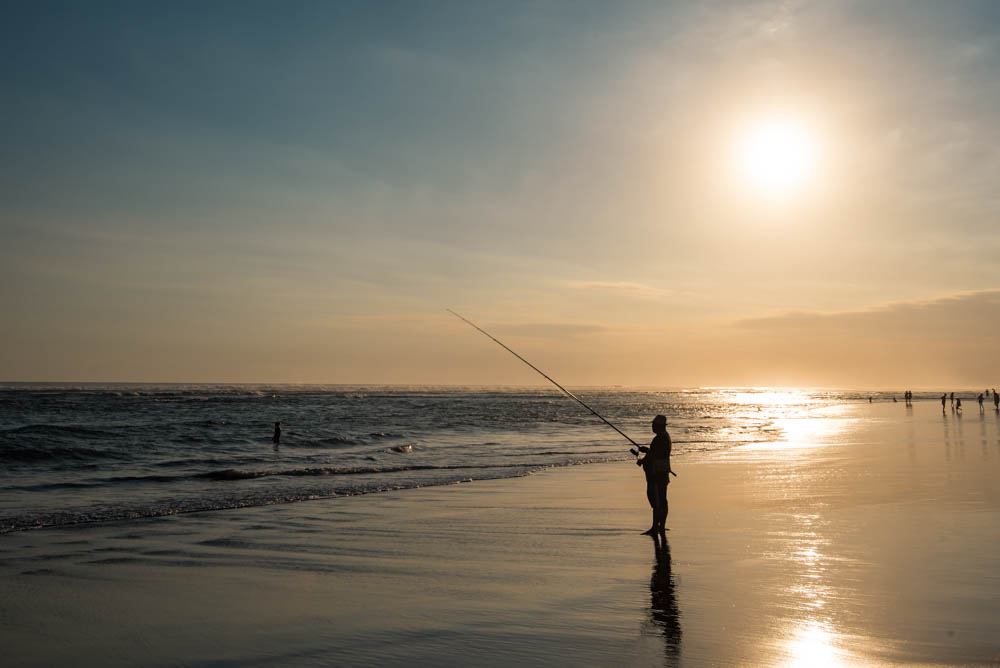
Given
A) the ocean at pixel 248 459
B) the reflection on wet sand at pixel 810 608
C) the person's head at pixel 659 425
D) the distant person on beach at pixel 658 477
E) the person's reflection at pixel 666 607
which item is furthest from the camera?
the ocean at pixel 248 459

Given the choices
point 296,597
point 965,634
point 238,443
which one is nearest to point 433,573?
point 296,597

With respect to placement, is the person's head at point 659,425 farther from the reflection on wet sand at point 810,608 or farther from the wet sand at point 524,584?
the reflection on wet sand at point 810,608

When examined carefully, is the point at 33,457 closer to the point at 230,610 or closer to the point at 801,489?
the point at 230,610

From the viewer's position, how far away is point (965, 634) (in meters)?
5.75

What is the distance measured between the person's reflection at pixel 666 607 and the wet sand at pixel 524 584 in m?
0.03

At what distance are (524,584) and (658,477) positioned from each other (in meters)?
3.64

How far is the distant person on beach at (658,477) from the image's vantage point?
34.4ft

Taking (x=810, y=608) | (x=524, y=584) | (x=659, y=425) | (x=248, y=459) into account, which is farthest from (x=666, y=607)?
(x=248, y=459)

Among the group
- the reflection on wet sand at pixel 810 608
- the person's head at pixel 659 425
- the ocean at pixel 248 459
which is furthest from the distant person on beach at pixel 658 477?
the ocean at pixel 248 459

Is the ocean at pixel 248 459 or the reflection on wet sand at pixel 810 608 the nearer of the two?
the reflection on wet sand at pixel 810 608

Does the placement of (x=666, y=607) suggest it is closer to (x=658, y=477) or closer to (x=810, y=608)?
(x=810, y=608)

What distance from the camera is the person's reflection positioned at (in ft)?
18.4

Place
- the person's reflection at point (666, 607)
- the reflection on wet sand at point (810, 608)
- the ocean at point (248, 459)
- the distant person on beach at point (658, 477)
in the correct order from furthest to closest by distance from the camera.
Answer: the ocean at point (248, 459) → the distant person on beach at point (658, 477) → the person's reflection at point (666, 607) → the reflection on wet sand at point (810, 608)

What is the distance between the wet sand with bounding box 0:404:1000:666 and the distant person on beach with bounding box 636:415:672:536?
45cm
